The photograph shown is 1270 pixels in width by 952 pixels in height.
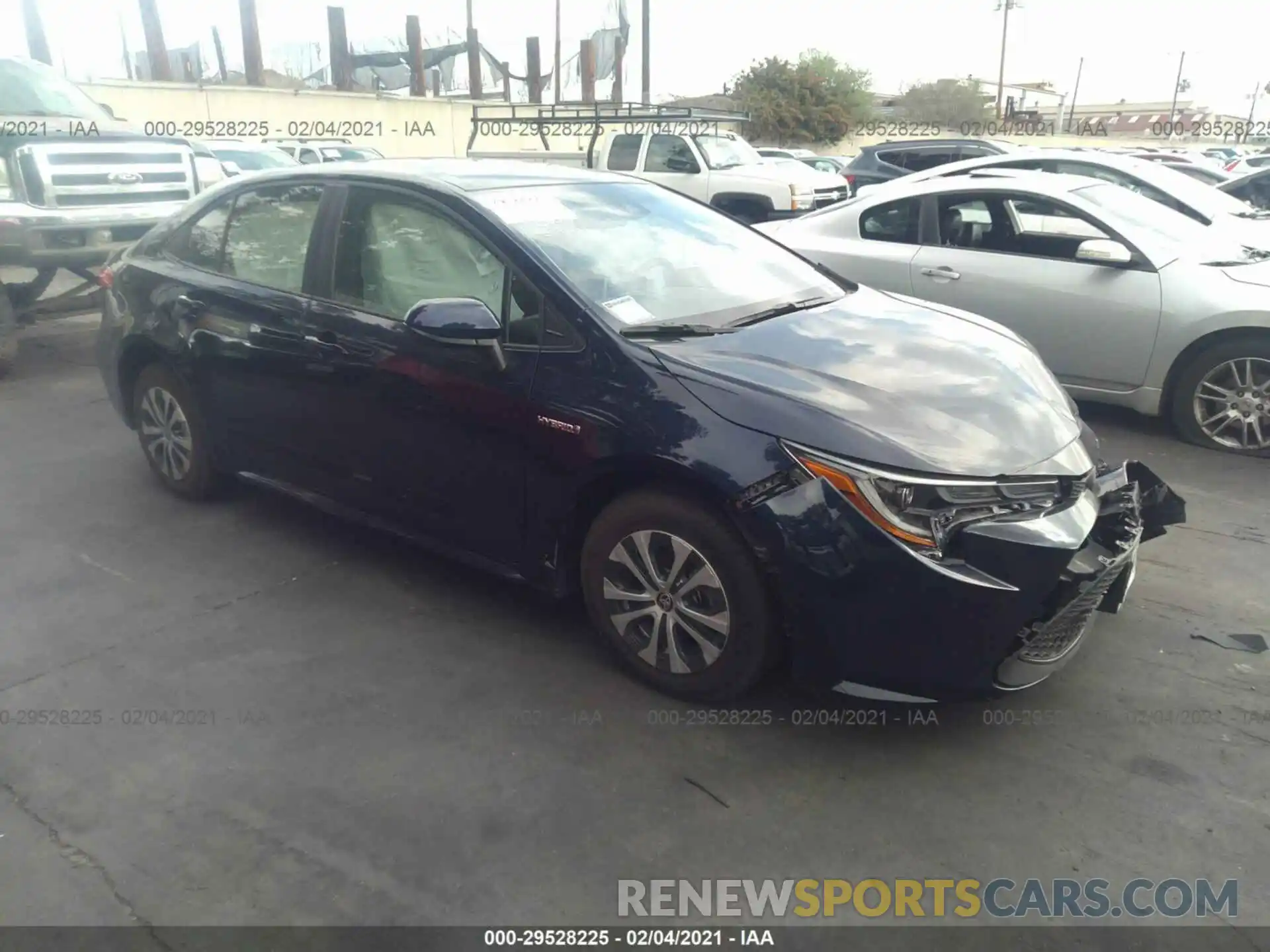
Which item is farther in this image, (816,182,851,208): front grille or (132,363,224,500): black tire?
(816,182,851,208): front grille

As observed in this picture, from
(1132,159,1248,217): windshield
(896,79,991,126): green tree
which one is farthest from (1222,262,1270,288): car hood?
(896,79,991,126): green tree

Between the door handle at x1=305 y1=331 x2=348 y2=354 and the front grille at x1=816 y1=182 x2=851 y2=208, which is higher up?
the door handle at x1=305 y1=331 x2=348 y2=354

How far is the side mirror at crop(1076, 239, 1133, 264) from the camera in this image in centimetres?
593

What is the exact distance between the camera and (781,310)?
3.86 metres

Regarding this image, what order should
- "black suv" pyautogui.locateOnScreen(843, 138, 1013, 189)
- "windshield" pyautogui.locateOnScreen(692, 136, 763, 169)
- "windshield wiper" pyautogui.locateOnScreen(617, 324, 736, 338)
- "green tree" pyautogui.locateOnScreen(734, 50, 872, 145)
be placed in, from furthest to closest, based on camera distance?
"green tree" pyautogui.locateOnScreen(734, 50, 872, 145)
"black suv" pyautogui.locateOnScreen(843, 138, 1013, 189)
"windshield" pyautogui.locateOnScreen(692, 136, 763, 169)
"windshield wiper" pyautogui.locateOnScreen(617, 324, 736, 338)

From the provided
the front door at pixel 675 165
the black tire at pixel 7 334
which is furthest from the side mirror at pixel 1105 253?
the front door at pixel 675 165

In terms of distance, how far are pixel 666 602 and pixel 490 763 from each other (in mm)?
733

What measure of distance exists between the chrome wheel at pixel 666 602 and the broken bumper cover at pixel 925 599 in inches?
10.2

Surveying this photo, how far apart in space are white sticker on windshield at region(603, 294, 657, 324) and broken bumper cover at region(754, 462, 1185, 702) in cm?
91

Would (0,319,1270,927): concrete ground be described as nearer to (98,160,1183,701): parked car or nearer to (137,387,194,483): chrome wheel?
(98,160,1183,701): parked car

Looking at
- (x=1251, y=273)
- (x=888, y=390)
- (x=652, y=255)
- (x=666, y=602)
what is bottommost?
(x=666, y=602)

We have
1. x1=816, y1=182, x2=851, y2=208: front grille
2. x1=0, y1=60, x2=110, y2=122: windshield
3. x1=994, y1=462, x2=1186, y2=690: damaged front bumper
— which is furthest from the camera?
x1=816, y1=182, x2=851, y2=208: front grille

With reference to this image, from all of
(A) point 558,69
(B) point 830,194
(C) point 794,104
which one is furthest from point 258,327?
(A) point 558,69

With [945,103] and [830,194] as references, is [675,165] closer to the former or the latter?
[830,194]
